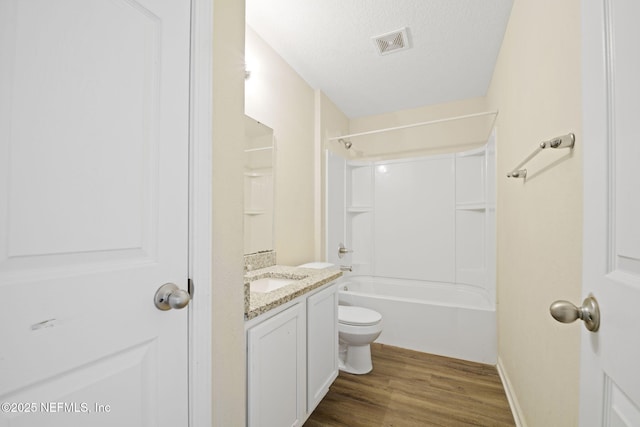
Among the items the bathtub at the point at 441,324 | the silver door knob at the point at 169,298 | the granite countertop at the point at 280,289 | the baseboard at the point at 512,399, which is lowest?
the baseboard at the point at 512,399

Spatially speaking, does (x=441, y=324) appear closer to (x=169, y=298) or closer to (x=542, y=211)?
(x=542, y=211)

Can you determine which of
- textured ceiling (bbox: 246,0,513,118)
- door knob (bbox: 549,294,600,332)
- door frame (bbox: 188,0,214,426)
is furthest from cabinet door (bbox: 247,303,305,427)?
textured ceiling (bbox: 246,0,513,118)

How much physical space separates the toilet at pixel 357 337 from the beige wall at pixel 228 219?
1186 millimetres

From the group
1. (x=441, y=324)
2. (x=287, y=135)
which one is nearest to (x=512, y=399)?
(x=441, y=324)

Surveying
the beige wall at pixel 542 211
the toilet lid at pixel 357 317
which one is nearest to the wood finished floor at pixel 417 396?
the beige wall at pixel 542 211

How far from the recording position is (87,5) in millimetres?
588

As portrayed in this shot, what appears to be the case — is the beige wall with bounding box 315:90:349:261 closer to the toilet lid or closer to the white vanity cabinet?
the toilet lid

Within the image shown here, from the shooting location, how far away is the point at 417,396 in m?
1.83

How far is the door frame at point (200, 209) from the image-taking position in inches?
30.9

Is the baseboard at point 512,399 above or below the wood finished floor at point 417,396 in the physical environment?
above

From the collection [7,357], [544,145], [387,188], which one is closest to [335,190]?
[387,188]

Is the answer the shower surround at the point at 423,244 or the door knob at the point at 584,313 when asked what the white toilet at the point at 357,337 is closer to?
the shower surround at the point at 423,244

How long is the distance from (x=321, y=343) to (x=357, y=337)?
54 cm

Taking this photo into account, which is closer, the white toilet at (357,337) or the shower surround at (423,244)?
the white toilet at (357,337)
